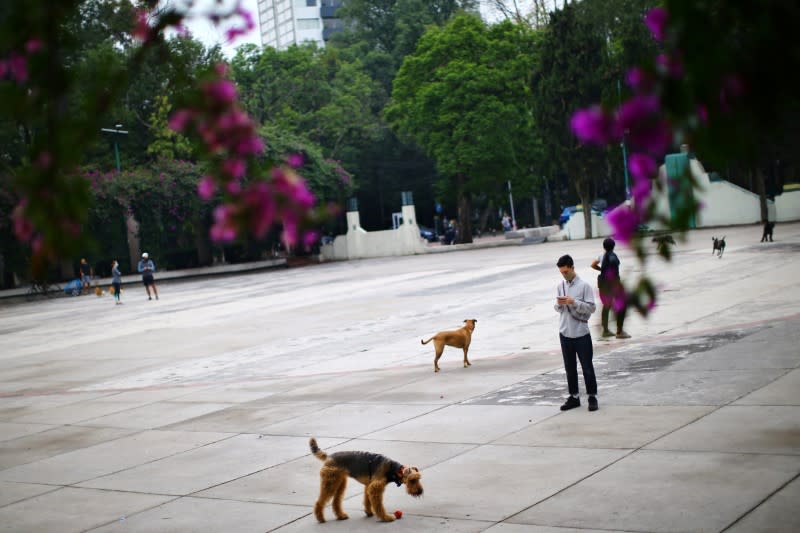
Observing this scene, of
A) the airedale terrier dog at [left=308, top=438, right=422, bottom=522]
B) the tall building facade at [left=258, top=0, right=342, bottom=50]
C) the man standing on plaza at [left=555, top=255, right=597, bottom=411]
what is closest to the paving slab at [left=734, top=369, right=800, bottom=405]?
the man standing on plaza at [left=555, top=255, right=597, bottom=411]

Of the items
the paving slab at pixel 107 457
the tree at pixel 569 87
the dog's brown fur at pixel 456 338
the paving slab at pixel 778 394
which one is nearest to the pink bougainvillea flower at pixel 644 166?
the paving slab at pixel 778 394

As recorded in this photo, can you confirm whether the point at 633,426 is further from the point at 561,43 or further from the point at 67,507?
the point at 561,43

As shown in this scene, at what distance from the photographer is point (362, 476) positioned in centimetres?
752

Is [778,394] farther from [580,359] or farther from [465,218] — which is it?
[465,218]

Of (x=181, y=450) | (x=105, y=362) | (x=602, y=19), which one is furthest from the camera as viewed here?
(x=602, y=19)

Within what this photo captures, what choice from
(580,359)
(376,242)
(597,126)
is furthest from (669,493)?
(376,242)

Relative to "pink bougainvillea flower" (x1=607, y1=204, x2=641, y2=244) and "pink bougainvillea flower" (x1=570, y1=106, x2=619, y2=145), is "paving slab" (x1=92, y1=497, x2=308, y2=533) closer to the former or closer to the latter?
"pink bougainvillea flower" (x1=607, y1=204, x2=641, y2=244)

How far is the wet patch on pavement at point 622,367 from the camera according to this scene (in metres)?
12.0

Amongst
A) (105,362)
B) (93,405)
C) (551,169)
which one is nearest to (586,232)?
(551,169)

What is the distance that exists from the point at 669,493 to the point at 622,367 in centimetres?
620

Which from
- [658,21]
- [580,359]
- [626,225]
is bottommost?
[580,359]

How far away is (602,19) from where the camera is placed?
61.3m

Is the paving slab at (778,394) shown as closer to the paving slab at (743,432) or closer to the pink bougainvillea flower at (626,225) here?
the paving slab at (743,432)

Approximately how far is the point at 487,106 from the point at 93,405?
4477 cm
